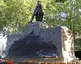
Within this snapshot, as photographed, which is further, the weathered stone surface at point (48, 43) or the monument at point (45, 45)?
the weathered stone surface at point (48, 43)

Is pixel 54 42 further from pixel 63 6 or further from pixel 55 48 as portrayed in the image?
pixel 63 6

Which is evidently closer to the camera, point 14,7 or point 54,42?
point 54,42

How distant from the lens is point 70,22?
981 inches

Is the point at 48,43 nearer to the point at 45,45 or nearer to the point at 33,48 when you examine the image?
the point at 45,45

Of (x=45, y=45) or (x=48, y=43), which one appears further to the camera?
(x=48, y=43)

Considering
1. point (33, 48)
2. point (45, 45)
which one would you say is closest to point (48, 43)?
point (45, 45)

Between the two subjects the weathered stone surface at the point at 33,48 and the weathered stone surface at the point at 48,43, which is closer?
the weathered stone surface at the point at 33,48

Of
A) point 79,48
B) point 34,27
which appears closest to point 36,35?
point 34,27

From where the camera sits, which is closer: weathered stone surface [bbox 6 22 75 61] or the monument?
the monument

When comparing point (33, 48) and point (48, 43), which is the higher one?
point (48, 43)

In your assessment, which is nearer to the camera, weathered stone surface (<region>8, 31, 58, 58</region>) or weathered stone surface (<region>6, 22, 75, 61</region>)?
weathered stone surface (<region>8, 31, 58, 58</region>)

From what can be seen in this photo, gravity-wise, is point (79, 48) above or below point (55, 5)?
below

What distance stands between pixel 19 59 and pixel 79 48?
14.9m

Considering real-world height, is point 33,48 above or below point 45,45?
below
